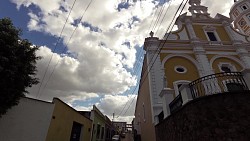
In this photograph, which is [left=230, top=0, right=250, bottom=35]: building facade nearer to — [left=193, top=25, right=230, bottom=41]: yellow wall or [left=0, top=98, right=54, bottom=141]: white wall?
[left=193, top=25, right=230, bottom=41]: yellow wall

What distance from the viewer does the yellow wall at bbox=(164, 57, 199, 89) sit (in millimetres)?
13445

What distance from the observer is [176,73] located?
45.1 feet

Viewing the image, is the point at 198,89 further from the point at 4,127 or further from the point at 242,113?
the point at 4,127

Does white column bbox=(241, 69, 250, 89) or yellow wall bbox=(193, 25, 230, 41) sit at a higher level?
yellow wall bbox=(193, 25, 230, 41)

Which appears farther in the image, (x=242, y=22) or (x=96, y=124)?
(x=242, y=22)

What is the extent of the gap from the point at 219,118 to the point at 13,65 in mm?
7093

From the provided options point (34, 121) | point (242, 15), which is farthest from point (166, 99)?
point (242, 15)

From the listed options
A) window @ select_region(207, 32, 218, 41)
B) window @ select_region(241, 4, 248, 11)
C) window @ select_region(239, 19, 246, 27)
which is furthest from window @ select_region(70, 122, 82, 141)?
window @ select_region(241, 4, 248, 11)

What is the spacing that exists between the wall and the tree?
624cm

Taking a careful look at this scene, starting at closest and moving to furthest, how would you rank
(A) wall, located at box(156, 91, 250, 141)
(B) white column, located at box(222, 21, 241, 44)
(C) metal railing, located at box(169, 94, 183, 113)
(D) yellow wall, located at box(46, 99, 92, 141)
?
(A) wall, located at box(156, 91, 250, 141) → (C) metal railing, located at box(169, 94, 183, 113) → (D) yellow wall, located at box(46, 99, 92, 141) → (B) white column, located at box(222, 21, 241, 44)

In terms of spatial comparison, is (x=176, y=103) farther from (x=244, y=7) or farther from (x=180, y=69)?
(x=244, y=7)

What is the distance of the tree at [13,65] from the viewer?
5.20 m

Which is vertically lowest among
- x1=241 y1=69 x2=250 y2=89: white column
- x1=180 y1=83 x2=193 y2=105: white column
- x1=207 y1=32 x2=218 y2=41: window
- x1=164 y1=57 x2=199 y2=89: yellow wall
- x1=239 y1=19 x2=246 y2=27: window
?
x1=180 y1=83 x2=193 y2=105: white column

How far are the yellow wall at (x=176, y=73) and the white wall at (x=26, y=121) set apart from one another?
961 centimetres
